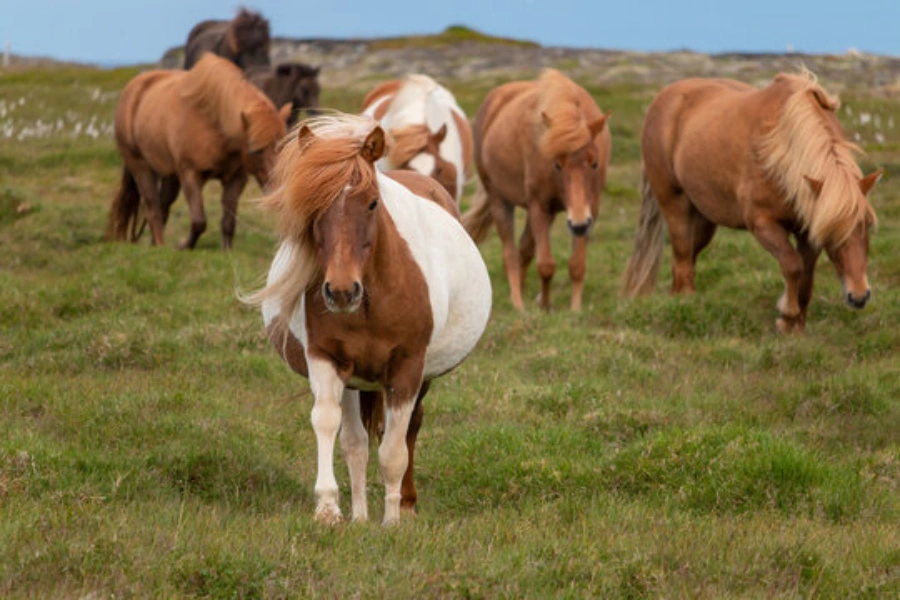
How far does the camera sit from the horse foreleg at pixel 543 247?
13383 mm

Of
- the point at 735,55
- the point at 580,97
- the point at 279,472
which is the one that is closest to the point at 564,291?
the point at 580,97

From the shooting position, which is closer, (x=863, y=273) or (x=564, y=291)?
(x=863, y=273)

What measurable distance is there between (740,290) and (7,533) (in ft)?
28.2

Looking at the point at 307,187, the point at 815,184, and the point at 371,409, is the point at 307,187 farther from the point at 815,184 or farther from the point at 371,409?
the point at 815,184

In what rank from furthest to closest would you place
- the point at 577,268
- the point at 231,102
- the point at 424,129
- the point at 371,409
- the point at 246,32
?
the point at 246,32 < the point at 231,102 < the point at 424,129 < the point at 577,268 < the point at 371,409

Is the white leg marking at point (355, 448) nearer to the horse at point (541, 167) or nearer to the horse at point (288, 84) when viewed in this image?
the horse at point (541, 167)

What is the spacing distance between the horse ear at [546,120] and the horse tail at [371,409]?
6.35 m

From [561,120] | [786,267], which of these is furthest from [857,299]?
[561,120]

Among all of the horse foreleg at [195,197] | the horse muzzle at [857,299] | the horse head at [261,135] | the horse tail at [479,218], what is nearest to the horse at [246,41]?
the horse foreleg at [195,197]

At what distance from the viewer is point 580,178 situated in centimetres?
1251

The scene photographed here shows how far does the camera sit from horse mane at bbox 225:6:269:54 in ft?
65.3

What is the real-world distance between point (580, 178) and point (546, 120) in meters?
0.79

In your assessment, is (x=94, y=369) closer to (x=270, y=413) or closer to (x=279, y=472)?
(x=270, y=413)

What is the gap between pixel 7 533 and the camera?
190 inches
